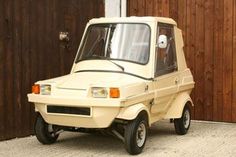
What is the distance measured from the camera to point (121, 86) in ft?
22.0

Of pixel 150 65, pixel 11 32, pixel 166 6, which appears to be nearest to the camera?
pixel 150 65

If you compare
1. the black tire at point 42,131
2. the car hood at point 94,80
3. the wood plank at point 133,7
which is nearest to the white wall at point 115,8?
the wood plank at point 133,7

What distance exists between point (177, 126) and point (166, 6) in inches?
125

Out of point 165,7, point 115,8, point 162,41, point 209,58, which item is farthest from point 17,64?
point 209,58

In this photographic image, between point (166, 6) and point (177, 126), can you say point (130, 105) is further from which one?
point (166, 6)

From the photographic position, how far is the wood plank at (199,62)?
10.2 metres

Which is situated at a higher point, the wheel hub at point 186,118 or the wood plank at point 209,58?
the wood plank at point 209,58

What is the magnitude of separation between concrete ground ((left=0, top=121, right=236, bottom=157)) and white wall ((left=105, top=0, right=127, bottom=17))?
9.78 feet

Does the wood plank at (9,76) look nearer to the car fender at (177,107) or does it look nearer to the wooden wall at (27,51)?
the wooden wall at (27,51)

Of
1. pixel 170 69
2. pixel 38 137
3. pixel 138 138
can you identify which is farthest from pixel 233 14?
pixel 38 137

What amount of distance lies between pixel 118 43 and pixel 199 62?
303 centimetres

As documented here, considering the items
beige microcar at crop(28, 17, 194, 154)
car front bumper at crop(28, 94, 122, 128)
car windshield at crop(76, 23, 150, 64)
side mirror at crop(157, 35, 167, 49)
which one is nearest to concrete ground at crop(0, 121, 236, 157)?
beige microcar at crop(28, 17, 194, 154)

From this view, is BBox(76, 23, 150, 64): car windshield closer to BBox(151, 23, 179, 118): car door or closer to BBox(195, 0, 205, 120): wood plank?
BBox(151, 23, 179, 118): car door

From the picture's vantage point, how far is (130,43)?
7.73 meters
